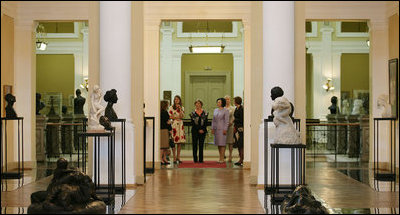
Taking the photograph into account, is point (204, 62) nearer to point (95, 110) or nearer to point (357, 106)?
point (357, 106)

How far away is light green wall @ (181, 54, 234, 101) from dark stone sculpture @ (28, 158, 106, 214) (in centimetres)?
1792

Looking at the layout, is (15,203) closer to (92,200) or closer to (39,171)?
(92,200)

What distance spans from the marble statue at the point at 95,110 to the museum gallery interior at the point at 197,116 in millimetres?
20

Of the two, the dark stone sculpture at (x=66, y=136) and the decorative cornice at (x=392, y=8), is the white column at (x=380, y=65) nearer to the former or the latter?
the decorative cornice at (x=392, y=8)

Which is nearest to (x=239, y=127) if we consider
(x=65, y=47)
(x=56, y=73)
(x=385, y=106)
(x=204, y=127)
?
(x=204, y=127)

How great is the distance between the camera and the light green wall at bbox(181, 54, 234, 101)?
2545cm

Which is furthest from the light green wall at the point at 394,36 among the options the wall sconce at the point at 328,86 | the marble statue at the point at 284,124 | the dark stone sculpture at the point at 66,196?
the wall sconce at the point at 328,86

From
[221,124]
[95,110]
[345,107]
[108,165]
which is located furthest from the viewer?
[345,107]

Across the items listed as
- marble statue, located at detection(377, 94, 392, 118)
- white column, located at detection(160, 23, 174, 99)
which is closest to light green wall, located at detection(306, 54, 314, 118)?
white column, located at detection(160, 23, 174, 99)

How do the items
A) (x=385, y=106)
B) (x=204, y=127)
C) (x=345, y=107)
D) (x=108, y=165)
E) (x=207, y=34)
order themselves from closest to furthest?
(x=108, y=165) → (x=385, y=106) → (x=204, y=127) → (x=345, y=107) → (x=207, y=34)

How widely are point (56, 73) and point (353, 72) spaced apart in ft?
37.3

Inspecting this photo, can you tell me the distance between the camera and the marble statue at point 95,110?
31.3 feet

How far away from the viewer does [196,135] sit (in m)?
16.2

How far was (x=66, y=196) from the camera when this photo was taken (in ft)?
24.0
